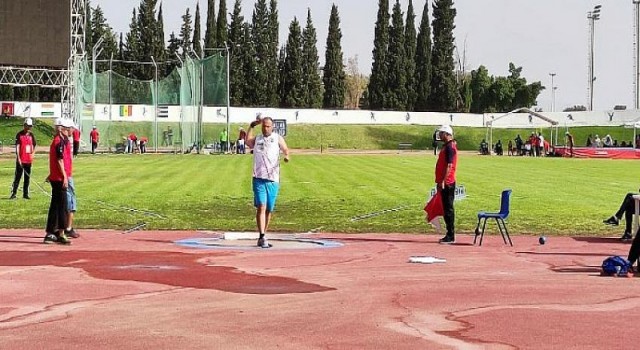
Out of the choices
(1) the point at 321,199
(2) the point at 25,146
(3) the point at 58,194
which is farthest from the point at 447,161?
(2) the point at 25,146

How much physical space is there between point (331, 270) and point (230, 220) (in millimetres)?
8728

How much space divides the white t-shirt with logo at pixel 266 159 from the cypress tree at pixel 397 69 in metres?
96.1

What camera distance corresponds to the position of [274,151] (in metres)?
16.4

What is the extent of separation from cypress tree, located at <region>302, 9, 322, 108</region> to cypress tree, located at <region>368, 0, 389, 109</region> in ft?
20.2

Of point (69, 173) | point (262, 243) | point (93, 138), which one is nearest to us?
point (262, 243)

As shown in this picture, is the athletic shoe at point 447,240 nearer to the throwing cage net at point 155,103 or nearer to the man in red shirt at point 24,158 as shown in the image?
the man in red shirt at point 24,158

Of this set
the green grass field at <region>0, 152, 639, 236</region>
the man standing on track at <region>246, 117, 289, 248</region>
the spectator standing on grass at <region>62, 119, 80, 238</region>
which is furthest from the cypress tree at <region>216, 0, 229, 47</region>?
the man standing on track at <region>246, 117, 289, 248</region>

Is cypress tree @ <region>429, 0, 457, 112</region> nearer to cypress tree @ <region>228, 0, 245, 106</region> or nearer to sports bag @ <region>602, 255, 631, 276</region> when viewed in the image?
cypress tree @ <region>228, 0, 245, 106</region>

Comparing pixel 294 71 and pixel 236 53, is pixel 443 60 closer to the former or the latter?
pixel 294 71

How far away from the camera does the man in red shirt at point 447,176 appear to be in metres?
17.6

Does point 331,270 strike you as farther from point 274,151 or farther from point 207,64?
point 207,64

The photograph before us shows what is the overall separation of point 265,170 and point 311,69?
322ft

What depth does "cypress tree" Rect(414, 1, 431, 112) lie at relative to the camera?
11256 cm

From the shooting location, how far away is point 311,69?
373 ft
